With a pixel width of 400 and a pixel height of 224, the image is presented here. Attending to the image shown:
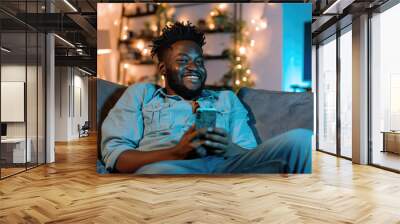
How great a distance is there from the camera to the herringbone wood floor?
13.1 ft

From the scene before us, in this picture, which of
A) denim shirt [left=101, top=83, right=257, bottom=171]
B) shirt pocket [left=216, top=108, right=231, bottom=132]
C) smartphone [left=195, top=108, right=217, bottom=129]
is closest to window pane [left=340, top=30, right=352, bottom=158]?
denim shirt [left=101, top=83, right=257, bottom=171]

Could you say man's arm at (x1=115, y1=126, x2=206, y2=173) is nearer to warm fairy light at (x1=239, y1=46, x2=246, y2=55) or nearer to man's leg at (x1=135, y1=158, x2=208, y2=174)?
man's leg at (x1=135, y1=158, x2=208, y2=174)

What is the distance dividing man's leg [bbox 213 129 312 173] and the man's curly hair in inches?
76.6

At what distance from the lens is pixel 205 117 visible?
6180 mm

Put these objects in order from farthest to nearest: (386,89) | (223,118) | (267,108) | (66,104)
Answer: (66,104), (386,89), (267,108), (223,118)

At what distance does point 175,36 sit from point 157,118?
1.35m

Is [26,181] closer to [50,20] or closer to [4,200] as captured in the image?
[4,200]

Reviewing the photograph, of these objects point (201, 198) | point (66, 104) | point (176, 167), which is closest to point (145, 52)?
→ point (176, 167)

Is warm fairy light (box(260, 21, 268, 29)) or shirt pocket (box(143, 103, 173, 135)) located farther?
warm fairy light (box(260, 21, 268, 29))

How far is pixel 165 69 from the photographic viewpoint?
6281 millimetres

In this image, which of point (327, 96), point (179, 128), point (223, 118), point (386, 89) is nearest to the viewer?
point (179, 128)

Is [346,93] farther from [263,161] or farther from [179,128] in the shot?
[179,128]

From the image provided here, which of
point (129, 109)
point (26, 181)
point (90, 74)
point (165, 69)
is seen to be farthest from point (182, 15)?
point (90, 74)

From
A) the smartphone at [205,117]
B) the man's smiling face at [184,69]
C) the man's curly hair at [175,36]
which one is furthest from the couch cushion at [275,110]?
the man's curly hair at [175,36]
